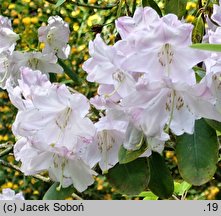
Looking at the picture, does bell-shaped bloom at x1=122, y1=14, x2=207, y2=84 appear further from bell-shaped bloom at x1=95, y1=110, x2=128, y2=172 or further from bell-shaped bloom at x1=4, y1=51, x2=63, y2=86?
bell-shaped bloom at x1=4, y1=51, x2=63, y2=86

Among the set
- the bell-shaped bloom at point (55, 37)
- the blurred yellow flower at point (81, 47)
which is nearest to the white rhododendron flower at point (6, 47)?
the bell-shaped bloom at point (55, 37)

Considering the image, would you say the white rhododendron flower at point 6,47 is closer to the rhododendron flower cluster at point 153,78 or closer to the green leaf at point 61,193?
the green leaf at point 61,193

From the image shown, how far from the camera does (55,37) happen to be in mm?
1369

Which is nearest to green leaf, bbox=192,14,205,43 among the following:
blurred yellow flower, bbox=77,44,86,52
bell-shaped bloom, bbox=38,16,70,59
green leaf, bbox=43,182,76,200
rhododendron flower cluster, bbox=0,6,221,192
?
rhododendron flower cluster, bbox=0,6,221,192

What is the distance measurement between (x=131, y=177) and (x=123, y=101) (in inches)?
7.3

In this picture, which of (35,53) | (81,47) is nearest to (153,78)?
(35,53)

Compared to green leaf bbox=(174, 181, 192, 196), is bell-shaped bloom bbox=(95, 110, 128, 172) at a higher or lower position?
higher

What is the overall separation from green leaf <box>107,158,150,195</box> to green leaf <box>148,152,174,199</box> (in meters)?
0.04

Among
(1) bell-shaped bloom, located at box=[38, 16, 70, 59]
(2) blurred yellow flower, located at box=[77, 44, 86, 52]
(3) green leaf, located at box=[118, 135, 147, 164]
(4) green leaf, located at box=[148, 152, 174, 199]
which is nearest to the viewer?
(3) green leaf, located at box=[118, 135, 147, 164]

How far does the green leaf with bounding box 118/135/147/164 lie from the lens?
817 millimetres

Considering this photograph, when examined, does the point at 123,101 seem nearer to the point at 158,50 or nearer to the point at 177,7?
the point at 158,50

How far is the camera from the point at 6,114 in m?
3.03

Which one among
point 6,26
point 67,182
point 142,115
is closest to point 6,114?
point 6,26

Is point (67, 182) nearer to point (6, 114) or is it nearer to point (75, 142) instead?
point (75, 142)
